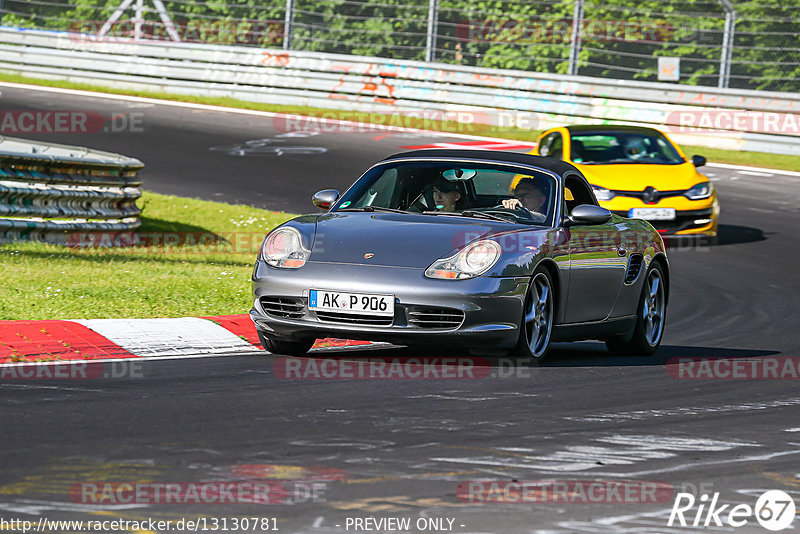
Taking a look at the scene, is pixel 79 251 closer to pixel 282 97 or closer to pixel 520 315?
pixel 520 315

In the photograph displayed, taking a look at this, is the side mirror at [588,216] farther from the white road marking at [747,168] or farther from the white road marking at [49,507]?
the white road marking at [747,168]

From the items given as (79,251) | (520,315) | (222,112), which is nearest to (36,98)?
(222,112)

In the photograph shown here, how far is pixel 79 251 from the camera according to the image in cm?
1405

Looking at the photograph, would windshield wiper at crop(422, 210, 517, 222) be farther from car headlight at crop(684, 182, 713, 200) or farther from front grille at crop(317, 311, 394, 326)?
car headlight at crop(684, 182, 713, 200)

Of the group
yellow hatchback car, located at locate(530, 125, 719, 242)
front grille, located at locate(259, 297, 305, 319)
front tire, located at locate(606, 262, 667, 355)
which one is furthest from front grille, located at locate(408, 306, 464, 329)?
yellow hatchback car, located at locate(530, 125, 719, 242)

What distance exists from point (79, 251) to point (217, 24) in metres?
17.5

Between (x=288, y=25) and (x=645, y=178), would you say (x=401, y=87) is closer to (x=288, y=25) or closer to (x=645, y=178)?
(x=288, y=25)

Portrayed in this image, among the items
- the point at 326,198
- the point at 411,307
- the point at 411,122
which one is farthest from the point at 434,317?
the point at 411,122

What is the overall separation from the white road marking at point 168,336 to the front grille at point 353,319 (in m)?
1.05

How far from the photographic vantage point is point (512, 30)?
2864 cm

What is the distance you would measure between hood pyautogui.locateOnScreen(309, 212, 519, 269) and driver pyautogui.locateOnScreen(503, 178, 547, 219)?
48cm

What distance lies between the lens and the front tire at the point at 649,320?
10.4 metres

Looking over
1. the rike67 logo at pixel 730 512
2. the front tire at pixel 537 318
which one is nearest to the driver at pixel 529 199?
the front tire at pixel 537 318

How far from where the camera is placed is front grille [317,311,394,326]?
8383 mm
